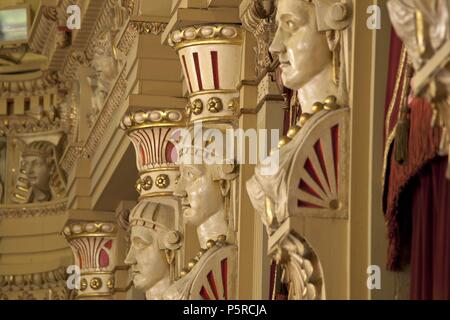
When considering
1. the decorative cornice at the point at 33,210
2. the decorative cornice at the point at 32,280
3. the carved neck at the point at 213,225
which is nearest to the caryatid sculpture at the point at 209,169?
the carved neck at the point at 213,225

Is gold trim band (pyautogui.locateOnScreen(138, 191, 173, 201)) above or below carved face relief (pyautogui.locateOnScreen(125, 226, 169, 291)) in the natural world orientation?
above

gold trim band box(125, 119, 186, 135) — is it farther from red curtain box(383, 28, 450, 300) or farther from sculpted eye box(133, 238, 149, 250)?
red curtain box(383, 28, 450, 300)

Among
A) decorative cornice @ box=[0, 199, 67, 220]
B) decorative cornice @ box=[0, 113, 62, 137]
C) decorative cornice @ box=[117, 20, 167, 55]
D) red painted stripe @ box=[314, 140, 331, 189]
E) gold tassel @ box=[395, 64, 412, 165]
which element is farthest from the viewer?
decorative cornice @ box=[0, 113, 62, 137]

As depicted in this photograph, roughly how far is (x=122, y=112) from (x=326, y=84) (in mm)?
4711

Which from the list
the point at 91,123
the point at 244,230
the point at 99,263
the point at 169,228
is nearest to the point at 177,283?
the point at 244,230

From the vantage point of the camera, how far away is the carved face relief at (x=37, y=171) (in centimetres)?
1800

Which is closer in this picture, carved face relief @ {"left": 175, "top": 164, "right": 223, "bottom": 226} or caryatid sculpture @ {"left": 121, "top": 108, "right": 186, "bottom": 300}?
carved face relief @ {"left": 175, "top": 164, "right": 223, "bottom": 226}

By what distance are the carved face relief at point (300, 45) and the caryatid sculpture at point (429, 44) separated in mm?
1563

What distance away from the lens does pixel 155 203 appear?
1184cm

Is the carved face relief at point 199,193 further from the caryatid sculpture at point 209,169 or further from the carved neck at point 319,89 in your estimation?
the carved neck at point 319,89

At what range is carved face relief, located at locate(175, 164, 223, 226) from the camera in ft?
33.4

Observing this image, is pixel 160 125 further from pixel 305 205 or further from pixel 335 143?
pixel 305 205

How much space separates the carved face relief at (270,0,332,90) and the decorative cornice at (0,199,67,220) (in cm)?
937

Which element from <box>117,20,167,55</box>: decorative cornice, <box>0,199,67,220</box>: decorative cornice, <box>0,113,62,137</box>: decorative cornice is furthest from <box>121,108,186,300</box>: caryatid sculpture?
<box>0,113,62,137</box>: decorative cornice
